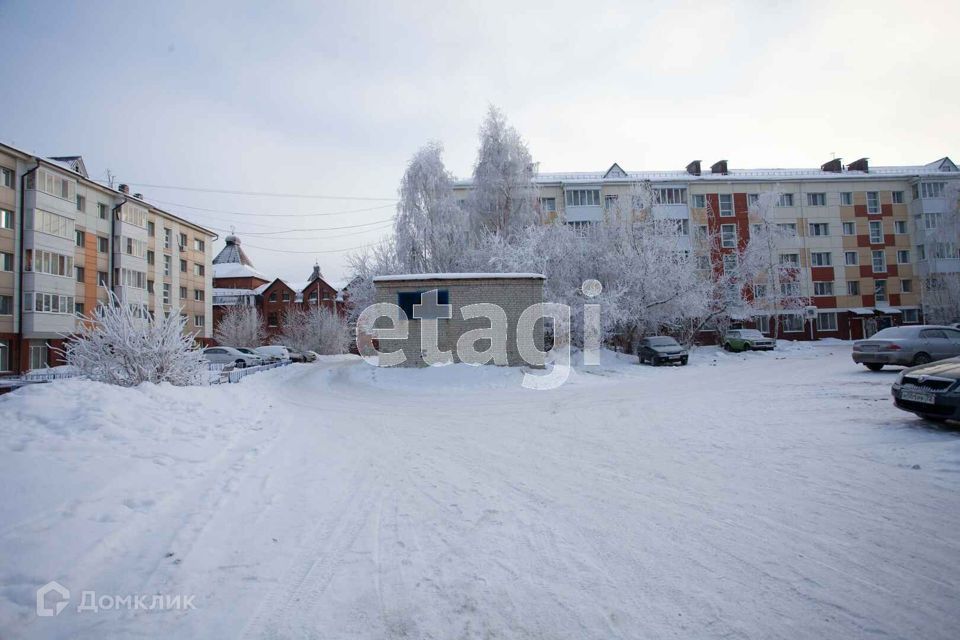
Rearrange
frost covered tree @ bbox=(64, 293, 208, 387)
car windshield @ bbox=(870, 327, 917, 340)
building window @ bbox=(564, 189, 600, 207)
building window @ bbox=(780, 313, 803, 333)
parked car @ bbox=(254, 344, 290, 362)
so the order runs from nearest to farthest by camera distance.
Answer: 1. frost covered tree @ bbox=(64, 293, 208, 387)
2. car windshield @ bbox=(870, 327, 917, 340)
3. parked car @ bbox=(254, 344, 290, 362)
4. building window @ bbox=(780, 313, 803, 333)
5. building window @ bbox=(564, 189, 600, 207)

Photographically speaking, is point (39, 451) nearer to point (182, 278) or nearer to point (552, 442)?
point (552, 442)

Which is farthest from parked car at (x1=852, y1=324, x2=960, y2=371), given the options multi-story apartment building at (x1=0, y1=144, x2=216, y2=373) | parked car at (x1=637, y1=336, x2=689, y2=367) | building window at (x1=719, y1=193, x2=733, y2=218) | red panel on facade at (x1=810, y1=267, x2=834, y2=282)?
red panel on facade at (x1=810, y1=267, x2=834, y2=282)

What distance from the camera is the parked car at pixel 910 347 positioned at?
16.1 m

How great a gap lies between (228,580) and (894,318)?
57675mm

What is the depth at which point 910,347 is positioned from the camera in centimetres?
1609

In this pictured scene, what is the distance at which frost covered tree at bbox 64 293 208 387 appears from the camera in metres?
11.9

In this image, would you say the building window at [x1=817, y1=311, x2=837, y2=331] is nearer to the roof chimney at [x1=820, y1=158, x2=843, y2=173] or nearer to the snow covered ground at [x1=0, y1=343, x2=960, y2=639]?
the roof chimney at [x1=820, y1=158, x2=843, y2=173]

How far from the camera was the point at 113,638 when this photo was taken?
116 inches

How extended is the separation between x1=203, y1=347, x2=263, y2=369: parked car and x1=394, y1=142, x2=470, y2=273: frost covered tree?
34.7ft

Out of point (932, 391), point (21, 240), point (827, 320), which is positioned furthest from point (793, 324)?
point (21, 240)

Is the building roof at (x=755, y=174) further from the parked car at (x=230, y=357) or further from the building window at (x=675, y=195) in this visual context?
the parked car at (x=230, y=357)

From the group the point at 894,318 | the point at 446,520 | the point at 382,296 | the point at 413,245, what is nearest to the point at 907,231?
the point at 894,318

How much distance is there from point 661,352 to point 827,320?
102ft

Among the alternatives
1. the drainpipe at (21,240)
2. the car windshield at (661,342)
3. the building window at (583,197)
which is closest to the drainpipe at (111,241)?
the drainpipe at (21,240)
